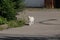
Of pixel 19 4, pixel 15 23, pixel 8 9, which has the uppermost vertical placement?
pixel 19 4

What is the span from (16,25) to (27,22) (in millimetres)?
1217

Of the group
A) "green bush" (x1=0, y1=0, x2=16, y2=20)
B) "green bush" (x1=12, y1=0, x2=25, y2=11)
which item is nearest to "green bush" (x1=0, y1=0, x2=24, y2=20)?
"green bush" (x1=0, y1=0, x2=16, y2=20)

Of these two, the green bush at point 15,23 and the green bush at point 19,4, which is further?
the green bush at point 19,4

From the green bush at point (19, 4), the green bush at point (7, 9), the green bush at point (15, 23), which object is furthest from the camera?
the green bush at point (19, 4)

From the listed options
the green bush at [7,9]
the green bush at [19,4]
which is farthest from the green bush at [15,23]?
the green bush at [19,4]

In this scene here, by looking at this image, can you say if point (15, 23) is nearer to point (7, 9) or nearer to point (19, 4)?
point (7, 9)

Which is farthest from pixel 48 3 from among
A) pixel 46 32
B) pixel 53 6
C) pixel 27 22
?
pixel 46 32

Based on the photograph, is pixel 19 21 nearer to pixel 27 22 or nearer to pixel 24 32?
pixel 27 22

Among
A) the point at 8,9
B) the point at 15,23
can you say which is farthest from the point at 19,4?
the point at 15,23

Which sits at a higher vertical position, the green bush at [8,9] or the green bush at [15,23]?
the green bush at [8,9]

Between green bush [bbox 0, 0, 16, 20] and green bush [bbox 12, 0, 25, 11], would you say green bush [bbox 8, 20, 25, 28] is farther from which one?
green bush [bbox 12, 0, 25, 11]

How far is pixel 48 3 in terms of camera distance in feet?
95.7

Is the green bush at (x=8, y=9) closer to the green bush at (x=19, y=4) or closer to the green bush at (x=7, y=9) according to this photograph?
Result: the green bush at (x=7, y=9)

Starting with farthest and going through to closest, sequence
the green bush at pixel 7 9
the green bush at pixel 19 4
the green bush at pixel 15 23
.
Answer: the green bush at pixel 19 4 < the green bush at pixel 7 9 < the green bush at pixel 15 23
